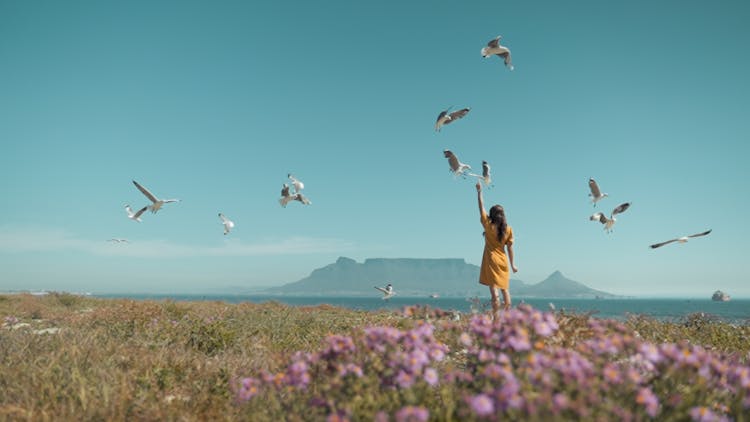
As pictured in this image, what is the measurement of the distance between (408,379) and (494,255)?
7.37m

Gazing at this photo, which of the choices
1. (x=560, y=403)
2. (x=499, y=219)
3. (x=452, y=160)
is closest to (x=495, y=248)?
(x=499, y=219)

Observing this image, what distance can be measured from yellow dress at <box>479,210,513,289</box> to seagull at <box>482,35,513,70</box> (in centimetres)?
499

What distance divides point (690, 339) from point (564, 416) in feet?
31.0

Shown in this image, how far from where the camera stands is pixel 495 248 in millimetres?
10500

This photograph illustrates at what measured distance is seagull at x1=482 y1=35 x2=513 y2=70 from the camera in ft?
43.1

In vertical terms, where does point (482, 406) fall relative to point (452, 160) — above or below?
below

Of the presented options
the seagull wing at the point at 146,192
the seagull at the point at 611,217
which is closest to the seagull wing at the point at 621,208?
the seagull at the point at 611,217

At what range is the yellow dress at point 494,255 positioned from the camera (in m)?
10.4

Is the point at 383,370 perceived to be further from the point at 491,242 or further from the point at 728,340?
the point at 728,340

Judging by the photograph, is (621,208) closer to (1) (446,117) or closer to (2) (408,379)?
(1) (446,117)

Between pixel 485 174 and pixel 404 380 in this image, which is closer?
pixel 404 380

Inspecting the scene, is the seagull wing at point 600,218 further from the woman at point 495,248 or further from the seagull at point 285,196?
the seagull at point 285,196

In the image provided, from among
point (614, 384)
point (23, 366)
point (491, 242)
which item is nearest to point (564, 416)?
point (614, 384)

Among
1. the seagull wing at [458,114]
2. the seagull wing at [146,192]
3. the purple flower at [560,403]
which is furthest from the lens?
the seagull wing at [146,192]
